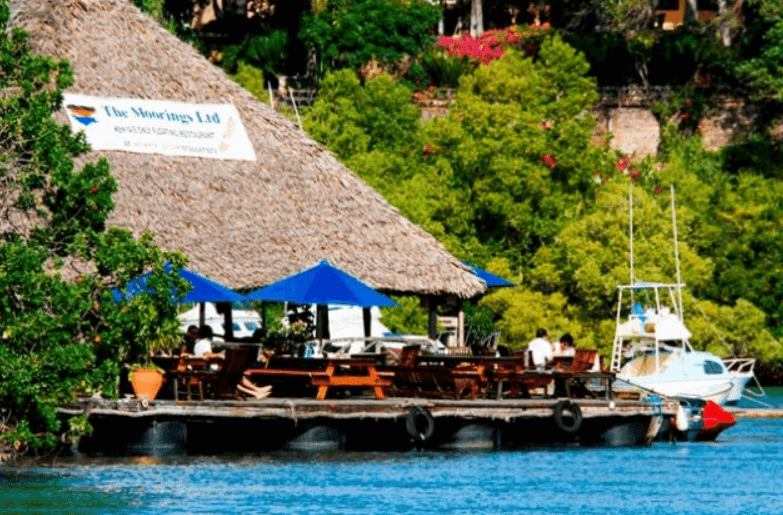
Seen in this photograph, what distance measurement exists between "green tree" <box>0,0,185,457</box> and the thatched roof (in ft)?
26.3

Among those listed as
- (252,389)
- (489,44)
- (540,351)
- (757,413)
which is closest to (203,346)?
(252,389)

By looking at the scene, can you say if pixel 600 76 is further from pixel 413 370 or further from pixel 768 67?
pixel 413 370

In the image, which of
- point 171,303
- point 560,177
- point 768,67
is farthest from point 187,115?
point 768,67

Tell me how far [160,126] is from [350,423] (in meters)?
9.38

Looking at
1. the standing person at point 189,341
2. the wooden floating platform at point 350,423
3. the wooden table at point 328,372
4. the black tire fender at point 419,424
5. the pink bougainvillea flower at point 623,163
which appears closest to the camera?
the wooden floating platform at point 350,423

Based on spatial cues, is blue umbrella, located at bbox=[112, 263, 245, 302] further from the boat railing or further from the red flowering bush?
the red flowering bush

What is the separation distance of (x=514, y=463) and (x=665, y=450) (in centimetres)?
471

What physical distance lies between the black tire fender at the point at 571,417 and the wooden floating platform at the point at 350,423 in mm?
17

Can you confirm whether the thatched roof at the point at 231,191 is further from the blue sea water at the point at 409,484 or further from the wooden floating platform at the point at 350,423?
the blue sea water at the point at 409,484

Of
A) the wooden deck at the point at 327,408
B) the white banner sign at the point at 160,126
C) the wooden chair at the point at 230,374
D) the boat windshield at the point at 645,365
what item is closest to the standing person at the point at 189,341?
the wooden chair at the point at 230,374

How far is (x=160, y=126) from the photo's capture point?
139ft

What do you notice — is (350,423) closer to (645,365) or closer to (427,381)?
(427,381)

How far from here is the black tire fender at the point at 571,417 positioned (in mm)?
35803

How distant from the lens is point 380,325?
5953cm
